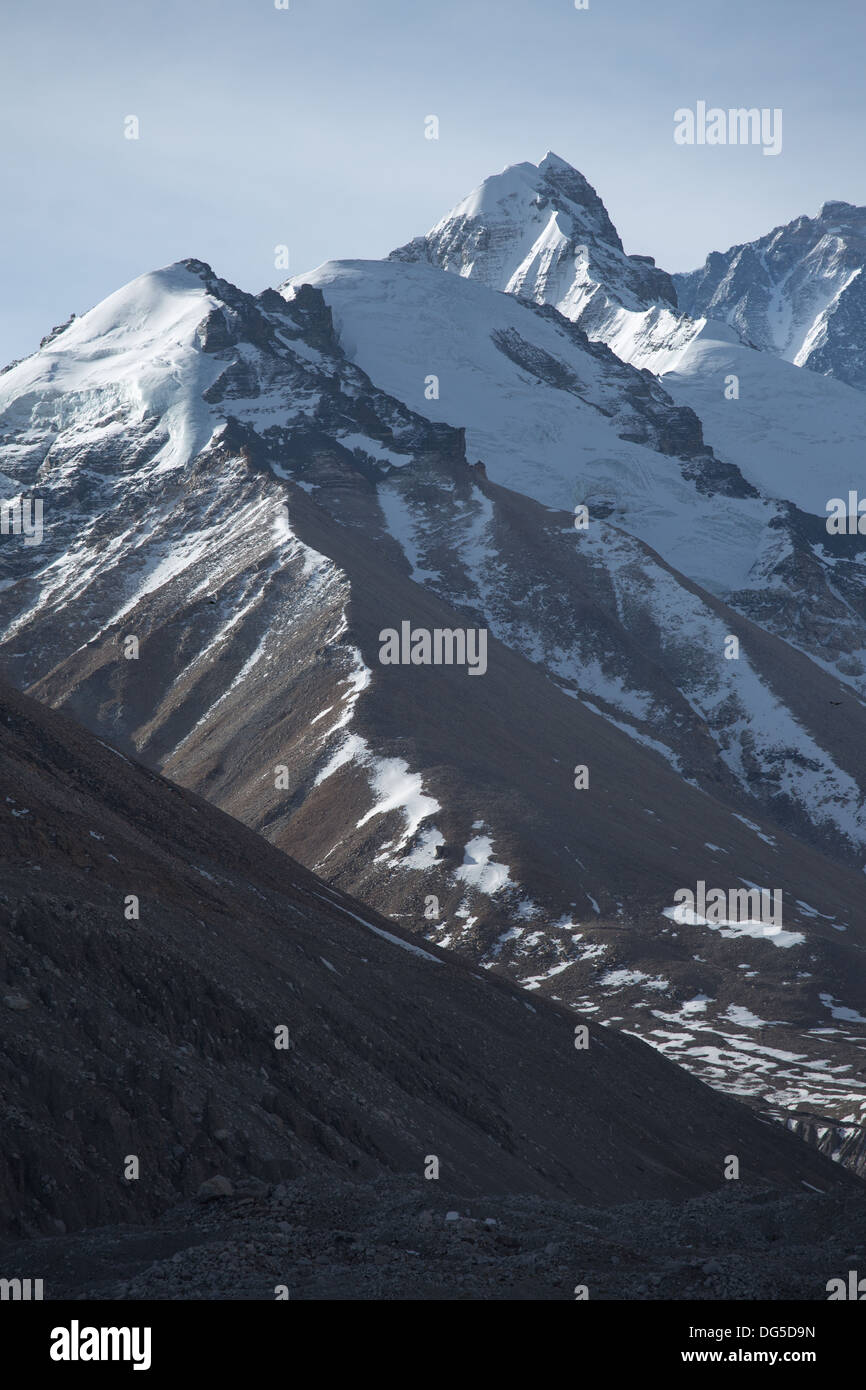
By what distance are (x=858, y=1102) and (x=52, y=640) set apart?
135 metres

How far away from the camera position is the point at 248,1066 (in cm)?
4047

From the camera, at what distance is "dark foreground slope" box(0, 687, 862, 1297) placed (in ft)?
102

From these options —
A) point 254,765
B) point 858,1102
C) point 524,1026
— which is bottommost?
point 858,1102

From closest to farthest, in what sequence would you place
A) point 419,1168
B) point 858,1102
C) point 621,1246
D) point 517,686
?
1. point 621,1246
2. point 419,1168
3. point 858,1102
4. point 517,686

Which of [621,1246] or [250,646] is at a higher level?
[250,646]

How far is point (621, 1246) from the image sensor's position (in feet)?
99.0

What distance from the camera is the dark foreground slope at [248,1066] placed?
3106 centimetres

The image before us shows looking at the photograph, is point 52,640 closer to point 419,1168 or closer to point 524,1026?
point 524,1026
